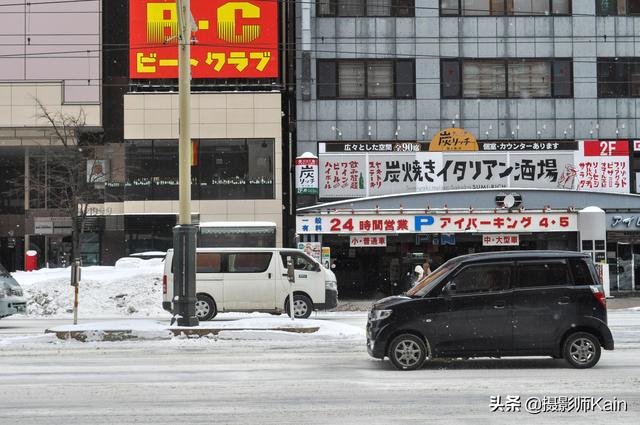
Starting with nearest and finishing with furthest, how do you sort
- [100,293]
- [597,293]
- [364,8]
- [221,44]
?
[597,293], [100,293], [221,44], [364,8]

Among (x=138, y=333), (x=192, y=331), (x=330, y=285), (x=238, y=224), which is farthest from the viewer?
(x=238, y=224)

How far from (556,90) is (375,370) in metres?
26.4

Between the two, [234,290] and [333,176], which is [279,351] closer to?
[234,290]

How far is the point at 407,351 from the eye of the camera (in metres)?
12.6

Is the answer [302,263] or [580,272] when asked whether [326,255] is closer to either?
[302,263]

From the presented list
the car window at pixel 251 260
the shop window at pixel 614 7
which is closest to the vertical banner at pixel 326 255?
the car window at pixel 251 260

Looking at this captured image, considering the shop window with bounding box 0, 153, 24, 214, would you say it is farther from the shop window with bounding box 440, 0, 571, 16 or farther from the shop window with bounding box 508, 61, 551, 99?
the shop window with bounding box 508, 61, 551, 99

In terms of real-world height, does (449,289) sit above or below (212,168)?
below

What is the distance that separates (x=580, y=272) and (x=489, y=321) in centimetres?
165

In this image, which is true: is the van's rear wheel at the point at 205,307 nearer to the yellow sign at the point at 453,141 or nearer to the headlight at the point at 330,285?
the headlight at the point at 330,285

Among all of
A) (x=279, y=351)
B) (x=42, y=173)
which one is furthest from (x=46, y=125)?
(x=279, y=351)

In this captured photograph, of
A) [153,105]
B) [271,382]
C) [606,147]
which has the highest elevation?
[153,105]

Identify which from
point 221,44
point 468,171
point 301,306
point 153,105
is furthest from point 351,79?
point 301,306

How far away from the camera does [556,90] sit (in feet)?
119
